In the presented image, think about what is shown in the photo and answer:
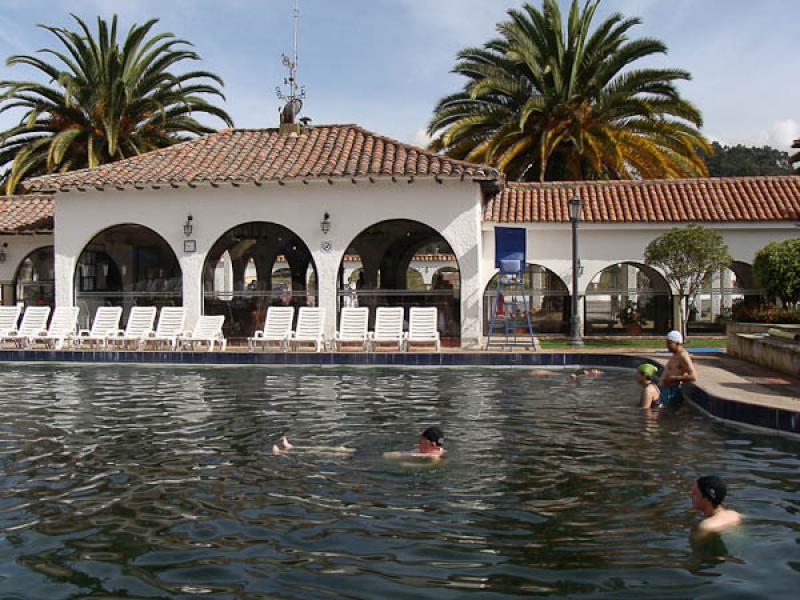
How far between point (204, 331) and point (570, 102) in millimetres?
13458

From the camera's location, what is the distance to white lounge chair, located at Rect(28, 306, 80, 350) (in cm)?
1884

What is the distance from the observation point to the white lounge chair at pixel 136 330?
18516 mm

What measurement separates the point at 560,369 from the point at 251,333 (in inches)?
362

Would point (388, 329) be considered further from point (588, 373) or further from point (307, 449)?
point (307, 449)

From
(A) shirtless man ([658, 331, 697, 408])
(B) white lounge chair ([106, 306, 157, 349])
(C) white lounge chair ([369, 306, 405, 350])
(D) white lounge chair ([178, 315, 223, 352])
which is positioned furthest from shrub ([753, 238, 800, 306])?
(B) white lounge chair ([106, 306, 157, 349])

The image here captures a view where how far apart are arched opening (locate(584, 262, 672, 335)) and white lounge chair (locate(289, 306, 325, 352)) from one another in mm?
8650

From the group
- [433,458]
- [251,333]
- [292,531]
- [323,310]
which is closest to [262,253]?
[251,333]

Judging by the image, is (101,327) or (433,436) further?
(101,327)

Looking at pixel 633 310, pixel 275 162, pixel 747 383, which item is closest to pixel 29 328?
pixel 275 162

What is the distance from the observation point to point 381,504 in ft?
20.2

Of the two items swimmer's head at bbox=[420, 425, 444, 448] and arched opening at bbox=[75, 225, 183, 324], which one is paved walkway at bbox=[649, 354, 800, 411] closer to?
swimmer's head at bbox=[420, 425, 444, 448]

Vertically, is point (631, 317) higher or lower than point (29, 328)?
higher

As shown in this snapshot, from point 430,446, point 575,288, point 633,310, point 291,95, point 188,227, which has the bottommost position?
point 430,446

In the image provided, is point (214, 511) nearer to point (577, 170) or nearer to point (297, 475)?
point (297, 475)
